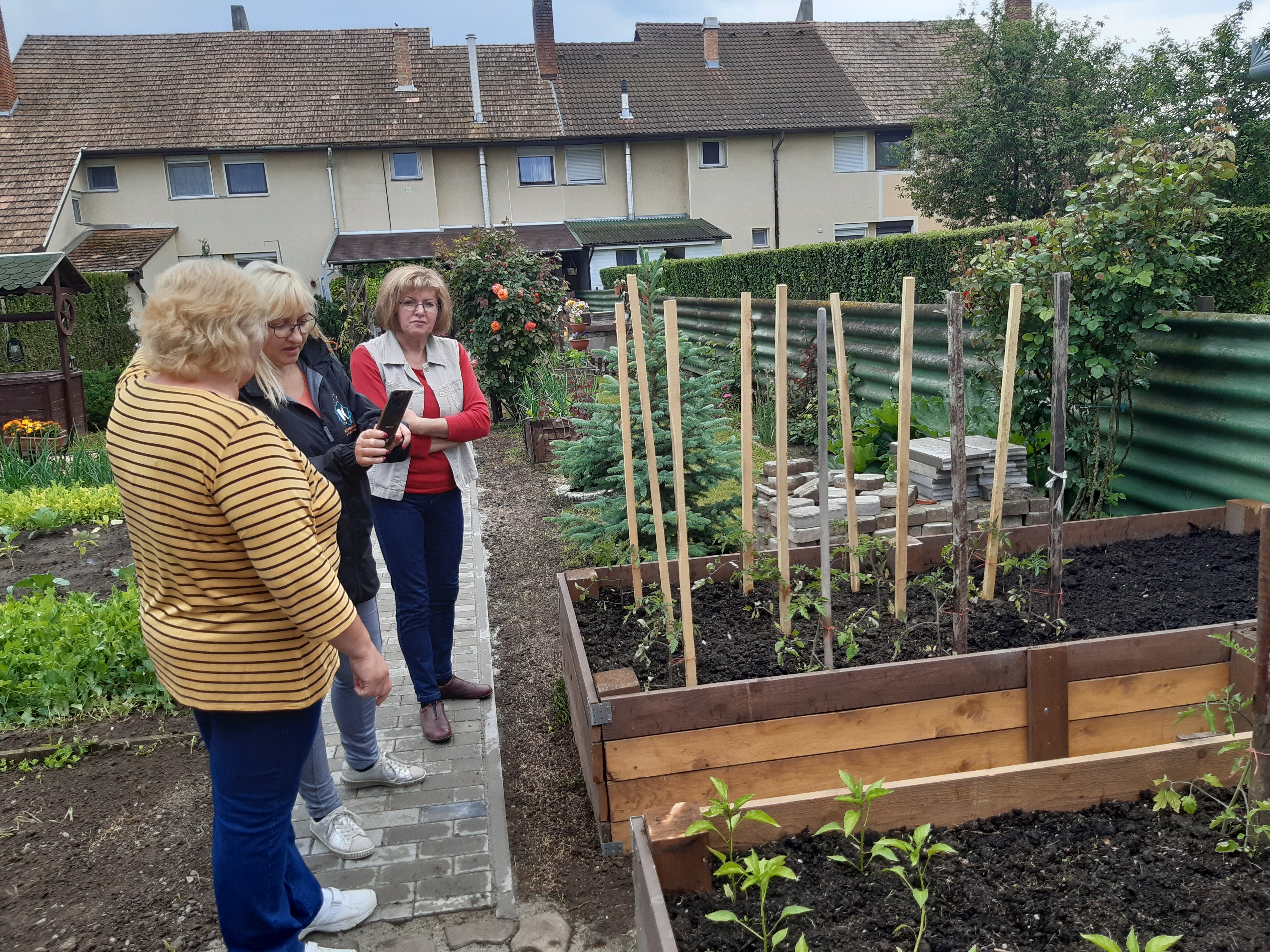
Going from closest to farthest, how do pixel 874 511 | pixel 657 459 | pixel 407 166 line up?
pixel 874 511 → pixel 657 459 → pixel 407 166

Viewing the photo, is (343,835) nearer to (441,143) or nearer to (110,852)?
(110,852)

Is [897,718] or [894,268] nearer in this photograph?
[897,718]

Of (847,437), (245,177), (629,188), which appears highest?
(245,177)

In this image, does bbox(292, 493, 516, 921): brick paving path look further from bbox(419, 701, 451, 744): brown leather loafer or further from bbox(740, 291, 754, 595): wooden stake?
bbox(740, 291, 754, 595): wooden stake

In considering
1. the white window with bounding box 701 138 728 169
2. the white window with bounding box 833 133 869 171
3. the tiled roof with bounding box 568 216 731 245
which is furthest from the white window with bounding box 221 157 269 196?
the white window with bounding box 833 133 869 171

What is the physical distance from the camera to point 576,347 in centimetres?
1509

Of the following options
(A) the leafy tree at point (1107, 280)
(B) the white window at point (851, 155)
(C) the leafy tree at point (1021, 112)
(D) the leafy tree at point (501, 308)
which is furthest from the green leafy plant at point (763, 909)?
(B) the white window at point (851, 155)

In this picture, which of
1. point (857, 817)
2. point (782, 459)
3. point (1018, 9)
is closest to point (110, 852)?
point (857, 817)

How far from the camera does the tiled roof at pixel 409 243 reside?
24594 millimetres

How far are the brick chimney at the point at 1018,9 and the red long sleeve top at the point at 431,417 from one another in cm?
2936

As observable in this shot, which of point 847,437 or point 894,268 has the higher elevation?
point 894,268

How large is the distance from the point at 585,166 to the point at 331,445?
2678 centimetres

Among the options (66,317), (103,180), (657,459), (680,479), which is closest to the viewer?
(680,479)

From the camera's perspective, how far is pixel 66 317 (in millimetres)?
11562
